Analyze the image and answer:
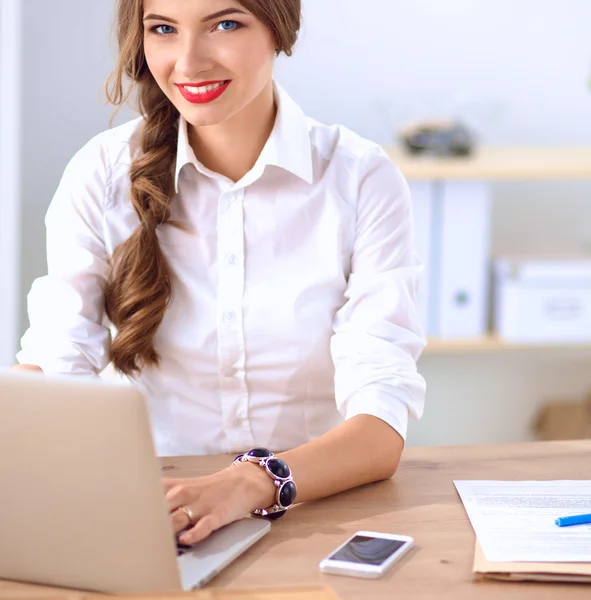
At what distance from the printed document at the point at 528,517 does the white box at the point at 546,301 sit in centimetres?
158

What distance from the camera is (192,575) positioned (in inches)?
41.0

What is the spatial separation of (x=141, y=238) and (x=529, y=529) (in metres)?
0.76

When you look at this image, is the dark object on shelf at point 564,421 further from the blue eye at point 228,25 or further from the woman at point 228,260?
the blue eye at point 228,25

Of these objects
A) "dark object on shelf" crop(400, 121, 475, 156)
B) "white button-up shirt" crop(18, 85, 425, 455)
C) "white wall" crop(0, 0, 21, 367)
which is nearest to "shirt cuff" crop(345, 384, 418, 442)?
"white button-up shirt" crop(18, 85, 425, 455)

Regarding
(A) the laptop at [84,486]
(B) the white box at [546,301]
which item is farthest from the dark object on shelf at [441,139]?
(A) the laptop at [84,486]

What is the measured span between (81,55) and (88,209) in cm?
155

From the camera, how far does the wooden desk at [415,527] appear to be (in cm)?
104

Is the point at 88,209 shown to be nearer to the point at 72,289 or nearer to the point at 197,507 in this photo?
the point at 72,289

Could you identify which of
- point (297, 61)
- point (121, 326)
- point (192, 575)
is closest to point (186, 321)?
point (121, 326)

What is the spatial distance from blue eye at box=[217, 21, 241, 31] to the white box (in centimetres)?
157

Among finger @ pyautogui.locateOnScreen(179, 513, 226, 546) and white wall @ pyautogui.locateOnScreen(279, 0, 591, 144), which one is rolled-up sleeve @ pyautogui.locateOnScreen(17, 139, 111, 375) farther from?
white wall @ pyautogui.locateOnScreen(279, 0, 591, 144)

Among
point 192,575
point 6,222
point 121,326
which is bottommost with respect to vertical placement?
point 192,575

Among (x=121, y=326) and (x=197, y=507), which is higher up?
(x=121, y=326)

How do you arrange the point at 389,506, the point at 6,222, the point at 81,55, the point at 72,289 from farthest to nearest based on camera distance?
the point at 81,55, the point at 6,222, the point at 72,289, the point at 389,506
